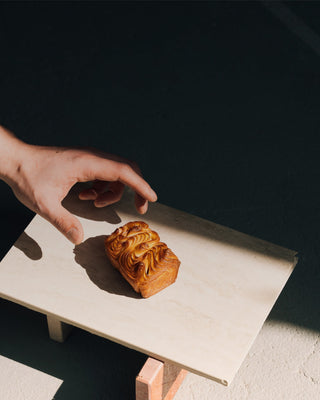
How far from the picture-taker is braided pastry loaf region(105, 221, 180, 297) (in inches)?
96.1

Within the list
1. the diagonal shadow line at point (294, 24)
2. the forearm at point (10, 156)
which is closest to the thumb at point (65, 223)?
the forearm at point (10, 156)

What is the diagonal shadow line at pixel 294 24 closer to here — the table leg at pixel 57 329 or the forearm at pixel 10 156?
the forearm at pixel 10 156

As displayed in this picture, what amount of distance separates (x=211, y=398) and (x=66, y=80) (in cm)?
214

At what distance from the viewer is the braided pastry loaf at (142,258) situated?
244cm

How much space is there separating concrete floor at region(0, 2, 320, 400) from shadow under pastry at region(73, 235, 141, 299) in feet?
1.50

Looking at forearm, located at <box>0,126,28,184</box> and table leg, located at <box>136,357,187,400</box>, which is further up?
forearm, located at <box>0,126,28,184</box>

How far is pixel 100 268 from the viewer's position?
102 inches

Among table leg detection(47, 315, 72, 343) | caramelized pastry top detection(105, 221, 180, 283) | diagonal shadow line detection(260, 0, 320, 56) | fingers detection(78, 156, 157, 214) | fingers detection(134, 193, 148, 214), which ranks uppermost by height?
diagonal shadow line detection(260, 0, 320, 56)

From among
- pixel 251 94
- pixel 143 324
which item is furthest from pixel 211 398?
pixel 251 94

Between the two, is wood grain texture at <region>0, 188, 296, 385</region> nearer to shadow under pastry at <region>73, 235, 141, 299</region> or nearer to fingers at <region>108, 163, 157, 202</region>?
shadow under pastry at <region>73, 235, 141, 299</region>

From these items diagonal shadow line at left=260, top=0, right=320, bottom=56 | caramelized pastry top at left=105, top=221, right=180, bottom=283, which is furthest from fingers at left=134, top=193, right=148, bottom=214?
diagonal shadow line at left=260, top=0, right=320, bottom=56

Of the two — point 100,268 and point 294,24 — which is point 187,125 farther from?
point 100,268

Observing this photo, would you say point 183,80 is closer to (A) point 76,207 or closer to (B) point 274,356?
(A) point 76,207

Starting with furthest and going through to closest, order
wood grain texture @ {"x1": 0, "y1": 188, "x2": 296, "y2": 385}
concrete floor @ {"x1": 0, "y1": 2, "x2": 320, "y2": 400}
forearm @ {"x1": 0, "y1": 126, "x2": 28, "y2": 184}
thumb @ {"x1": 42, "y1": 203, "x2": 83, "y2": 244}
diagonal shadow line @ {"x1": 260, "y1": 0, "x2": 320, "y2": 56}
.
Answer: diagonal shadow line @ {"x1": 260, "y1": 0, "x2": 320, "y2": 56}
concrete floor @ {"x1": 0, "y1": 2, "x2": 320, "y2": 400}
forearm @ {"x1": 0, "y1": 126, "x2": 28, "y2": 184}
thumb @ {"x1": 42, "y1": 203, "x2": 83, "y2": 244}
wood grain texture @ {"x1": 0, "y1": 188, "x2": 296, "y2": 385}
